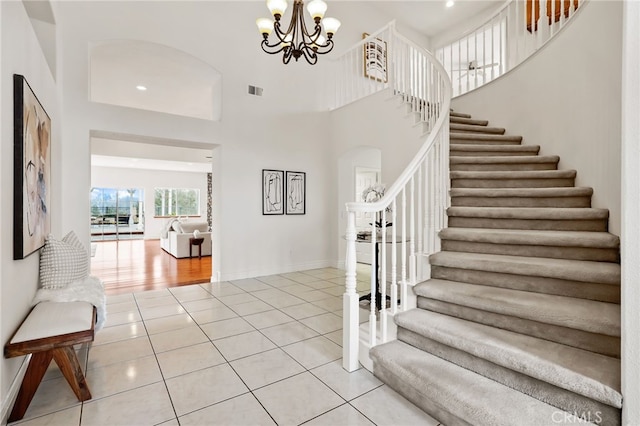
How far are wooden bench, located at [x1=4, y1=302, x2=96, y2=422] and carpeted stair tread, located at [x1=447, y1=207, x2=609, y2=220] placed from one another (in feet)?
10.2

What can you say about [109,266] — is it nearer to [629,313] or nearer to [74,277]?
[74,277]

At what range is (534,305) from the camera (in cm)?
186

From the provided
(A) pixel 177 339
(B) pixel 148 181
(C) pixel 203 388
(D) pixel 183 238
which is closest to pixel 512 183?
(C) pixel 203 388

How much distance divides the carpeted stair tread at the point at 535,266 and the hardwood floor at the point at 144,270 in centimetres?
411

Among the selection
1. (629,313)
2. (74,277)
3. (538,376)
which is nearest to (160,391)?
(74,277)

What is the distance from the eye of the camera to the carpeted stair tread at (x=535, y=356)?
139cm

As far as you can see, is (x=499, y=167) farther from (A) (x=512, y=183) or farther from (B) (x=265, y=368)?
(B) (x=265, y=368)

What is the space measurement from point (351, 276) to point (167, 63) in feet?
16.0

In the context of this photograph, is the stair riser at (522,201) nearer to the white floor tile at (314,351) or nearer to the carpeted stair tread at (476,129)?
the carpeted stair tread at (476,129)

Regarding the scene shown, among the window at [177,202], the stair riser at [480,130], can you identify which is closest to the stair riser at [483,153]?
the stair riser at [480,130]

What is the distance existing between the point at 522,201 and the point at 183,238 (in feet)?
22.9

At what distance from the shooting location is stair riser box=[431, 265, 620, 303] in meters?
1.89

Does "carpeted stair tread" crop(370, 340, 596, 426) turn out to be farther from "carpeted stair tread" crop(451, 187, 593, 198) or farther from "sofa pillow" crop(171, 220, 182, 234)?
"sofa pillow" crop(171, 220, 182, 234)

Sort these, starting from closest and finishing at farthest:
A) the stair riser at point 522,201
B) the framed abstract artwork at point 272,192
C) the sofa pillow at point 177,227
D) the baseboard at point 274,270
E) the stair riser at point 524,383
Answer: the stair riser at point 524,383
the stair riser at point 522,201
the baseboard at point 274,270
the framed abstract artwork at point 272,192
the sofa pillow at point 177,227
